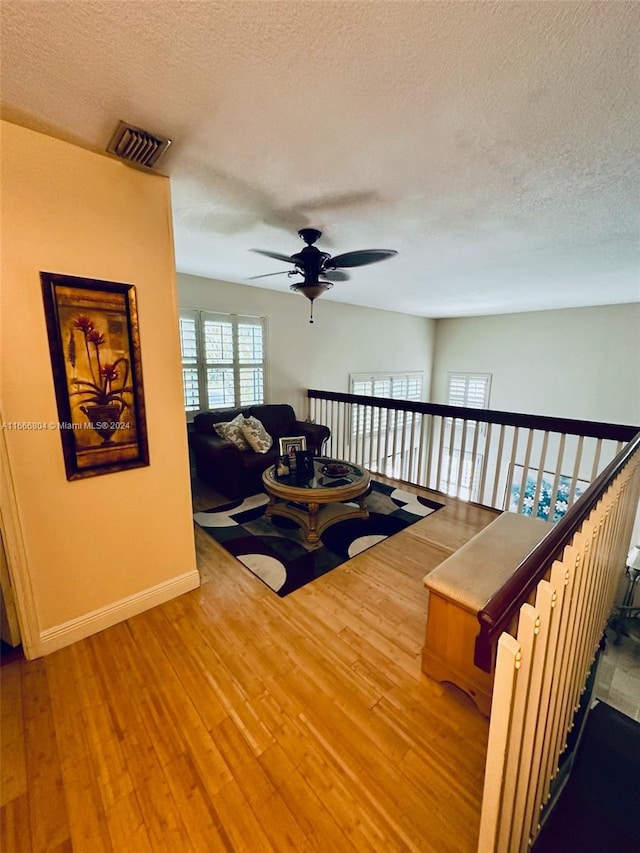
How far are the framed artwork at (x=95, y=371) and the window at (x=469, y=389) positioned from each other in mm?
6875

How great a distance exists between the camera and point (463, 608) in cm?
145

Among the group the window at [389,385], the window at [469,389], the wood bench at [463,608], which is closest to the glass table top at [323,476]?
the wood bench at [463,608]

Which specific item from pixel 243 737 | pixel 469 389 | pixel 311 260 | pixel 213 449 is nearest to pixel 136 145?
pixel 311 260

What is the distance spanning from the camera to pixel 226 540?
2.79 meters

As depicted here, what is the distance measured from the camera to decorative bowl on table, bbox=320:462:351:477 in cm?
305

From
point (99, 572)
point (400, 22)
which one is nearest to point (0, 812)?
point (99, 572)

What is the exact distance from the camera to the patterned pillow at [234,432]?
12.4 ft

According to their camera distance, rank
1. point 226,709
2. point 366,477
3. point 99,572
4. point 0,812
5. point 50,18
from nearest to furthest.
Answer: point 50,18, point 0,812, point 226,709, point 99,572, point 366,477

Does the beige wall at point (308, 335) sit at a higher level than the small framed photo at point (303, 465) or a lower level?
higher

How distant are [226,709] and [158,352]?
1824mm

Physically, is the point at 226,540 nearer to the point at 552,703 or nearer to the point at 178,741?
the point at 178,741

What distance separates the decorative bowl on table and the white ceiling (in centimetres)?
206

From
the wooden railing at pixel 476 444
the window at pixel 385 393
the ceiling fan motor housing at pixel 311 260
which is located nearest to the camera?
the ceiling fan motor housing at pixel 311 260

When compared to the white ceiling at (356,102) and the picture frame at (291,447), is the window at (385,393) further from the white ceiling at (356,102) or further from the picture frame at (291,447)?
the white ceiling at (356,102)
